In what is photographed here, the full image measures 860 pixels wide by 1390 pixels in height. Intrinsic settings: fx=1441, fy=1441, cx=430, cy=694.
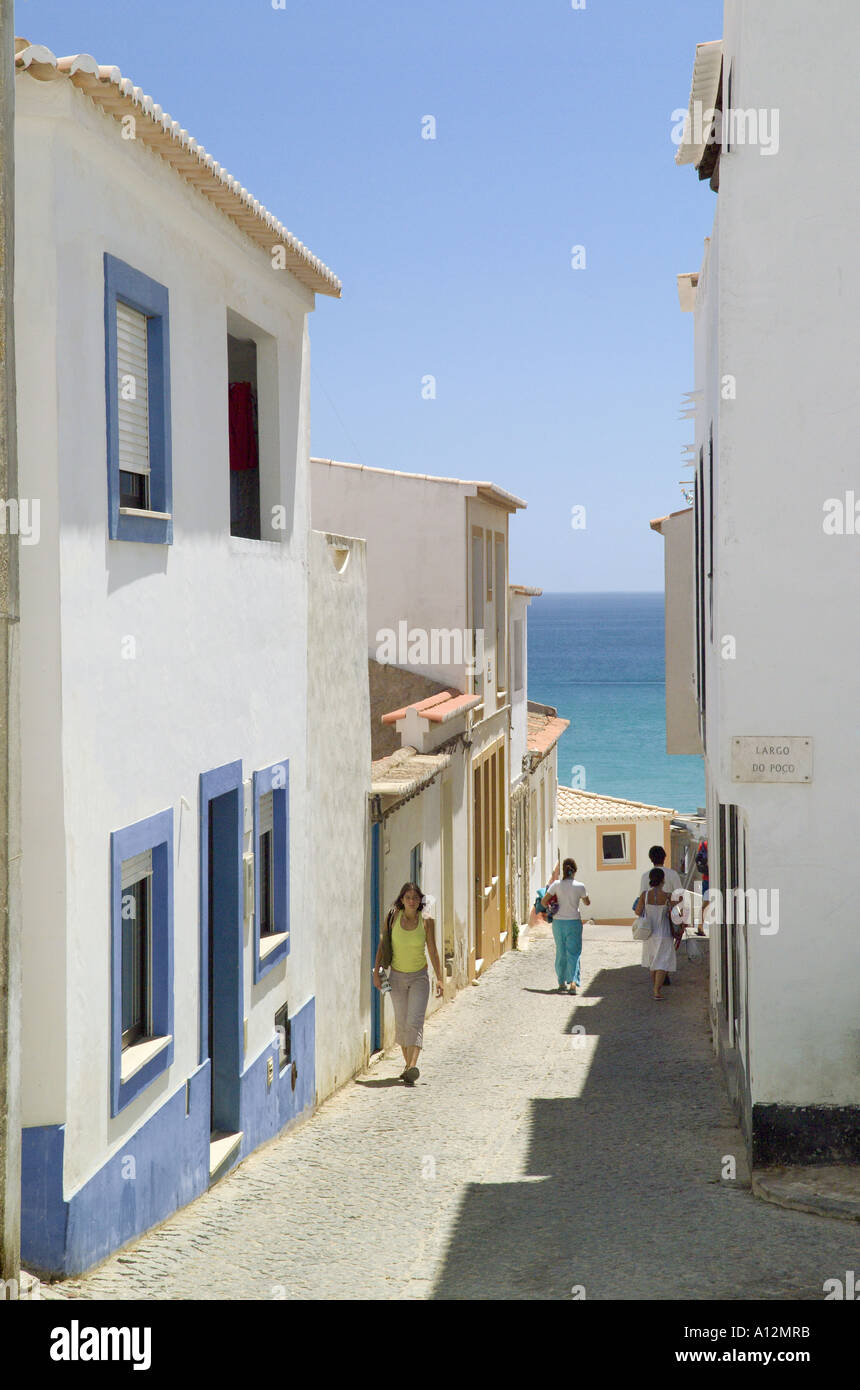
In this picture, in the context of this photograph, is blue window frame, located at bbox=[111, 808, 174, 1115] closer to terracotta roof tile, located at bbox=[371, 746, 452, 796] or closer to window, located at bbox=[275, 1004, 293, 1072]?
window, located at bbox=[275, 1004, 293, 1072]

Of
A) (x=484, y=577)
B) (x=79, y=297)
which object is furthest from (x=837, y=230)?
(x=484, y=577)

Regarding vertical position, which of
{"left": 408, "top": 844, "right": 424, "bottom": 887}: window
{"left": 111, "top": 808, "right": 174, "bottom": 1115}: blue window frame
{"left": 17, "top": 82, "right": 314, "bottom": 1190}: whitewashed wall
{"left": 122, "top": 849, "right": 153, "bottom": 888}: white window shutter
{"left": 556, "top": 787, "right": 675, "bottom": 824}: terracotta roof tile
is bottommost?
{"left": 556, "top": 787, "right": 675, "bottom": 824}: terracotta roof tile

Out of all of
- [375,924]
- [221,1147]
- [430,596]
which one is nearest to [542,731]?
[430,596]

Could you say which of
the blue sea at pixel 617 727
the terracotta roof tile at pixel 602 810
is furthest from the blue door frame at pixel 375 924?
the blue sea at pixel 617 727

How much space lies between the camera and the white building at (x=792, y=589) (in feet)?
27.3

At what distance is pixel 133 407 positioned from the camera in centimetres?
759

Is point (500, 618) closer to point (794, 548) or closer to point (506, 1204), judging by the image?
point (794, 548)

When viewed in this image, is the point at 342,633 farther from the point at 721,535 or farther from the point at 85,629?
the point at 85,629

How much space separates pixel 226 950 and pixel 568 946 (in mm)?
9057

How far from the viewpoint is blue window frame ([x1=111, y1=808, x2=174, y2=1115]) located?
7.38m

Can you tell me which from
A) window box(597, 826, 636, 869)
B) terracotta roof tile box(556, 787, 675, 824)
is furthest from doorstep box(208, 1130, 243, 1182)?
window box(597, 826, 636, 869)

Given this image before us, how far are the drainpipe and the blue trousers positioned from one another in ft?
40.2

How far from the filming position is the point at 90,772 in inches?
267

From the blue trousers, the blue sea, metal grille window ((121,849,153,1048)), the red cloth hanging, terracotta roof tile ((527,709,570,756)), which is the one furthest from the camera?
the blue sea
